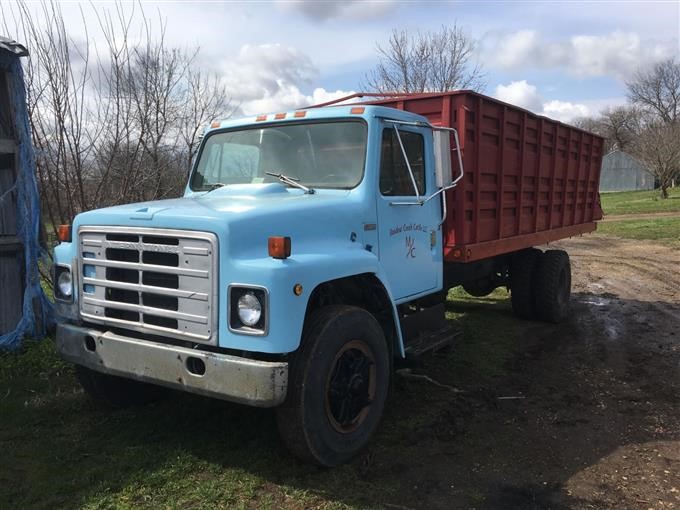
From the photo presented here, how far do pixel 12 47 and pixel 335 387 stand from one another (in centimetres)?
454

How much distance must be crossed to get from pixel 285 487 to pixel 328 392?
604 millimetres

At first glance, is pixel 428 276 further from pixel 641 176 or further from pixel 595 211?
pixel 641 176

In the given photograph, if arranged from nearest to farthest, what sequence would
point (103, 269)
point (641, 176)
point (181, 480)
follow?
point (181, 480), point (103, 269), point (641, 176)

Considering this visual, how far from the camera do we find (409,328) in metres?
4.80

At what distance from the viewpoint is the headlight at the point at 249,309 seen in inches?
124

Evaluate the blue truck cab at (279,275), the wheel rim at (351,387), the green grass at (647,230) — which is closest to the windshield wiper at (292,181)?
the blue truck cab at (279,275)

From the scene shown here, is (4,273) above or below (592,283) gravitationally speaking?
above

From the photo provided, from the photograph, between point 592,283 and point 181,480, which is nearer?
point 181,480

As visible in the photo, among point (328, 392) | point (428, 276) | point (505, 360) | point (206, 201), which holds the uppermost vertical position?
point (206, 201)

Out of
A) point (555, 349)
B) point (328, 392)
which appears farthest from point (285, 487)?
point (555, 349)

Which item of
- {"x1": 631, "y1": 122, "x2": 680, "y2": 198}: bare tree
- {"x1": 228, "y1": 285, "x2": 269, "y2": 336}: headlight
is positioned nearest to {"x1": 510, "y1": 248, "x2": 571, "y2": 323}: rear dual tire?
{"x1": 228, "y1": 285, "x2": 269, "y2": 336}: headlight

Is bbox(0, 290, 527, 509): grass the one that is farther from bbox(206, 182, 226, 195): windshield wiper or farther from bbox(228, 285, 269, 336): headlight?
bbox(206, 182, 226, 195): windshield wiper

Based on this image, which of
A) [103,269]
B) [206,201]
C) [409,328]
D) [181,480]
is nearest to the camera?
[181,480]

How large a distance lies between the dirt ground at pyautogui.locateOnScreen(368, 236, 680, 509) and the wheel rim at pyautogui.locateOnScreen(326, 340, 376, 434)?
351 mm
